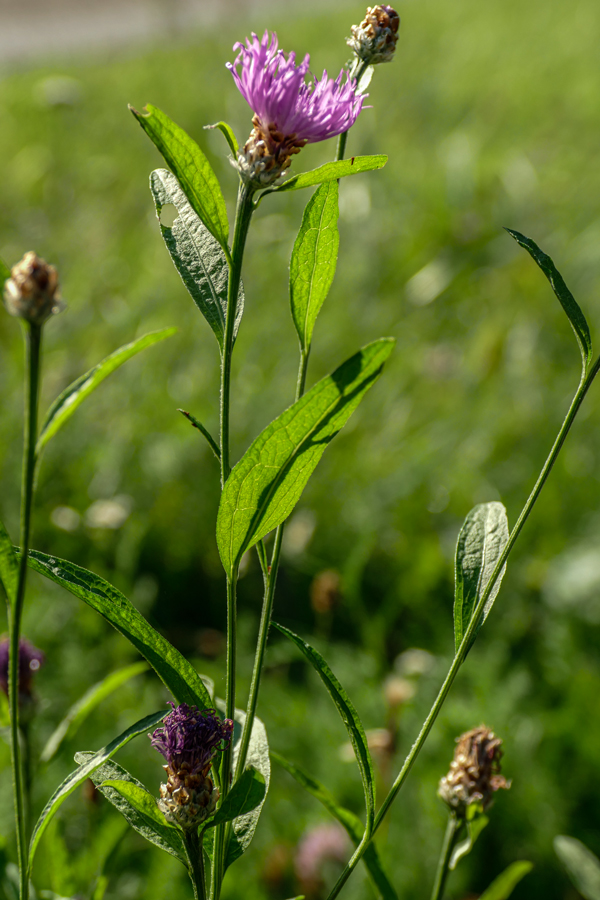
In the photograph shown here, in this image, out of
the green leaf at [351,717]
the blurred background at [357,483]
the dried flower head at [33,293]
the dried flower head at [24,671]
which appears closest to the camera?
the dried flower head at [33,293]

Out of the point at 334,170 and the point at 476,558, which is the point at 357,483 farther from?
the point at 334,170

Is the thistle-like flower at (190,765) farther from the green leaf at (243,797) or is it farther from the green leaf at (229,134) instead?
the green leaf at (229,134)

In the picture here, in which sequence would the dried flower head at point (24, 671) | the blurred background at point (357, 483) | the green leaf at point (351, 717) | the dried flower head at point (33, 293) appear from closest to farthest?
the dried flower head at point (33, 293) < the green leaf at point (351, 717) < the dried flower head at point (24, 671) < the blurred background at point (357, 483)

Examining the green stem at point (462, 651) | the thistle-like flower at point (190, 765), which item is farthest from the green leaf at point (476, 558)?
the thistle-like flower at point (190, 765)

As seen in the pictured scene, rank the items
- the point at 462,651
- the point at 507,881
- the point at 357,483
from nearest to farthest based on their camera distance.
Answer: the point at 462,651 < the point at 507,881 < the point at 357,483

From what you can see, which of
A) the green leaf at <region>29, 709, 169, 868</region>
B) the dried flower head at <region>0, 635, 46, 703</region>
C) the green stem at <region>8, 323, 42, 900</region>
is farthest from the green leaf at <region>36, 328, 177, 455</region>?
the dried flower head at <region>0, 635, 46, 703</region>

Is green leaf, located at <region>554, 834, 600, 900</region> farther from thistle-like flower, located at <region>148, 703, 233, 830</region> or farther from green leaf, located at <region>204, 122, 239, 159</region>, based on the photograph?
green leaf, located at <region>204, 122, 239, 159</region>

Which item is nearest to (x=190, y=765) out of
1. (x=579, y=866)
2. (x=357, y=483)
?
(x=579, y=866)

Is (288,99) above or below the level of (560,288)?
above
